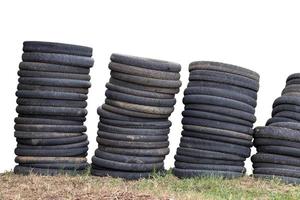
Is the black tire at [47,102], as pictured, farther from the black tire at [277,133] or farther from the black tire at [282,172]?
the black tire at [282,172]

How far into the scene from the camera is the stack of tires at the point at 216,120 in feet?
33.8

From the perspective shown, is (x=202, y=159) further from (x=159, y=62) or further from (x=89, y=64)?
(x=89, y=64)

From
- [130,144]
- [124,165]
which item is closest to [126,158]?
[124,165]

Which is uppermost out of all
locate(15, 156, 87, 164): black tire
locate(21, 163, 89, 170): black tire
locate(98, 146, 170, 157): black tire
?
locate(98, 146, 170, 157): black tire

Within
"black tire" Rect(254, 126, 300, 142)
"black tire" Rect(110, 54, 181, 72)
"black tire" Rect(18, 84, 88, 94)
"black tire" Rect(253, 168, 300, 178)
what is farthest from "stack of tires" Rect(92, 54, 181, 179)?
"black tire" Rect(253, 168, 300, 178)

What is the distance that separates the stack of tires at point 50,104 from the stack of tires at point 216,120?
5.74 ft

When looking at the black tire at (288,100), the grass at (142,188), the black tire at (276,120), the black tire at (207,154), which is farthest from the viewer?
the black tire at (276,120)

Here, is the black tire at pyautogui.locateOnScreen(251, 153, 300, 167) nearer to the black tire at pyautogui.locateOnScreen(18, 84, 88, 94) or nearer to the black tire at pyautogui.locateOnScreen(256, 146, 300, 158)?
the black tire at pyautogui.locateOnScreen(256, 146, 300, 158)

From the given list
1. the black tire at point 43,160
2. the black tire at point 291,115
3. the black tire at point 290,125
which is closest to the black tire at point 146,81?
the black tire at point 43,160

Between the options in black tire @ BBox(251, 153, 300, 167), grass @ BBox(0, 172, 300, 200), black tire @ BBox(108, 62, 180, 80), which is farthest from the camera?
black tire @ BBox(251, 153, 300, 167)

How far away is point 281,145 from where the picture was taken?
34.5 feet

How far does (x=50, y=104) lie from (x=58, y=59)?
2.35 feet

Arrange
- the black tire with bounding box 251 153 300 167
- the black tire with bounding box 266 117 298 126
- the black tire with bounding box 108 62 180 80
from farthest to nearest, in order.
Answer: the black tire with bounding box 266 117 298 126 < the black tire with bounding box 251 153 300 167 < the black tire with bounding box 108 62 180 80

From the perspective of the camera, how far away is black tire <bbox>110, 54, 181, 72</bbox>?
9953 millimetres
